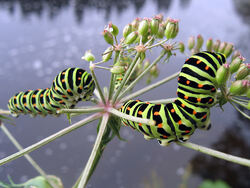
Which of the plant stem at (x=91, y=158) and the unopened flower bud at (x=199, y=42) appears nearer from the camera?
the plant stem at (x=91, y=158)

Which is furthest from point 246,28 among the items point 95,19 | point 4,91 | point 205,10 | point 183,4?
point 4,91

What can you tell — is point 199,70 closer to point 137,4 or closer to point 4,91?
point 4,91

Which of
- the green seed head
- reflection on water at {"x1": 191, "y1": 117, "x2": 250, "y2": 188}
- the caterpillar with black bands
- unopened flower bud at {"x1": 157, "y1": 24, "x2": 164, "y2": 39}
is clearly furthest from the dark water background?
the caterpillar with black bands

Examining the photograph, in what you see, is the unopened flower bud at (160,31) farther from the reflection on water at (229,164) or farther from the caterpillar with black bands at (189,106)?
the reflection on water at (229,164)

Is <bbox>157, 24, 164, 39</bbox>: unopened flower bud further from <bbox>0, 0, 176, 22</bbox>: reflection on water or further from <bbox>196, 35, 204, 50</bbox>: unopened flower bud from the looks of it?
<bbox>0, 0, 176, 22</bbox>: reflection on water

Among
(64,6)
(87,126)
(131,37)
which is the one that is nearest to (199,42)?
(131,37)

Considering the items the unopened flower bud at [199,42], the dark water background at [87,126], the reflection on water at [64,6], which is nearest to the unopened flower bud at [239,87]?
the unopened flower bud at [199,42]
